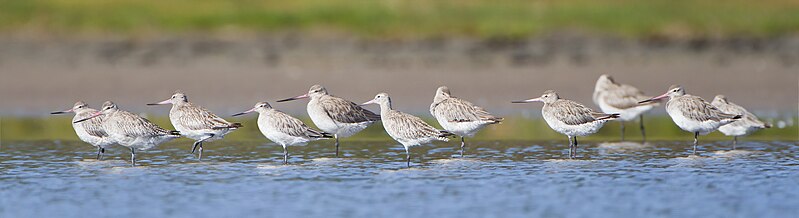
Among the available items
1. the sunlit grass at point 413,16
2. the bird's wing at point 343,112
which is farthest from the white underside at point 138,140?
the sunlit grass at point 413,16

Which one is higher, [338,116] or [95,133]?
[338,116]

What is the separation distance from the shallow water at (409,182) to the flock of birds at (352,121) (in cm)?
24

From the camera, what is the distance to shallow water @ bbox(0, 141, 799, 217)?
938 centimetres

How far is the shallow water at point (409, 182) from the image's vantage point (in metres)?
9.38

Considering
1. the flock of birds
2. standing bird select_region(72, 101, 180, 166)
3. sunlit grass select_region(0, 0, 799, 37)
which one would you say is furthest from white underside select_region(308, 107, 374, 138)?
sunlit grass select_region(0, 0, 799, 37)

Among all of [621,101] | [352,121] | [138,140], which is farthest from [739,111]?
[138,140]

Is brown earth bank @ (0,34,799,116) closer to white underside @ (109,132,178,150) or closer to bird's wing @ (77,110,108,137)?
bird's wing @ (77,110,108,137)

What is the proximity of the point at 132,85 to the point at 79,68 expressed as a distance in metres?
1.28

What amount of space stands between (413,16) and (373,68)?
2.17 m

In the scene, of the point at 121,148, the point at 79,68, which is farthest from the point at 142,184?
the point at 79,68

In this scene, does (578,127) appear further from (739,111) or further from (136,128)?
(136,128)

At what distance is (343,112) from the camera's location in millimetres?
13516

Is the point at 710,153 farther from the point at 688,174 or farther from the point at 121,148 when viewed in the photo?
the point at 121,148

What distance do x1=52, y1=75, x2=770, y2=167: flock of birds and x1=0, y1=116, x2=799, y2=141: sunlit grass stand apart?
1335 millimetres
